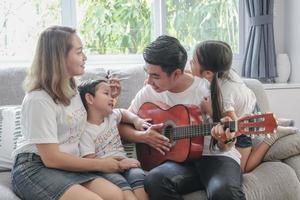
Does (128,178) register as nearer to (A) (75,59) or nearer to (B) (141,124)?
(B) (141,124)

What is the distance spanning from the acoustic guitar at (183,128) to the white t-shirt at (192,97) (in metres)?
0.04

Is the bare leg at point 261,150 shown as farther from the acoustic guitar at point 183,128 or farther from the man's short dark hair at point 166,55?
the man's short dark hair at point 166,55

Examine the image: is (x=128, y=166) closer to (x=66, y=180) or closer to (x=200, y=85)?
(x=66, y=180)

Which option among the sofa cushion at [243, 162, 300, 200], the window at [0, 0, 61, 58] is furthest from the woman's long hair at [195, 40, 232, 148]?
the window at [0, 0, 61, 58]

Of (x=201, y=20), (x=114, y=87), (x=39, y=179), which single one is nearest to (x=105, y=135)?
(x=114, y=87)

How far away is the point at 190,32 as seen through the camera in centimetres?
355

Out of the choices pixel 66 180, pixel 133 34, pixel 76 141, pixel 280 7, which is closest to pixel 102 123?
pixel 76 141

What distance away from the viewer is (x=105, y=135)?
2.02 meters

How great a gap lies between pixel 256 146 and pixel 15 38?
2.05 metres

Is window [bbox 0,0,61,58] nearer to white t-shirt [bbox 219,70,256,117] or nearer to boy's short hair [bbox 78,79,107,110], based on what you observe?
boy's short hair [bbox 78,79,107,110]

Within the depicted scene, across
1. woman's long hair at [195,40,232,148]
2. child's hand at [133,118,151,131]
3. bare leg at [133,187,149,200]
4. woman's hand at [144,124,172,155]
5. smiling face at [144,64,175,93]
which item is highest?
woman's long hair at [195,40,232,148]

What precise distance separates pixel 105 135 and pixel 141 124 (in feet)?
0.66

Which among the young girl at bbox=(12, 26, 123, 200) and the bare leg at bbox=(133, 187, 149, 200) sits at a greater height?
the young girl at bbox=(12, 26, 123, 200)

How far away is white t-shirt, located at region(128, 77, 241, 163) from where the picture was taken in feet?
6.59
